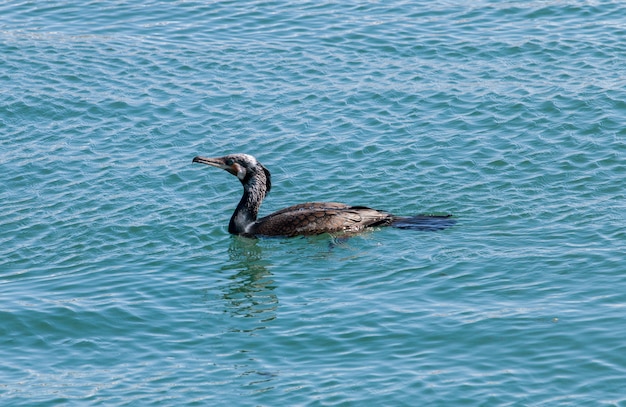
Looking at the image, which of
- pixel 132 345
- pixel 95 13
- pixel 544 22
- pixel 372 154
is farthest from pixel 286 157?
pixel 95 13

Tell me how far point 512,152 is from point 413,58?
211 inches

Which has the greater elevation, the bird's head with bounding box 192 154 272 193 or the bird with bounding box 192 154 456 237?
the bird's head with bounding box 192 154 272 193

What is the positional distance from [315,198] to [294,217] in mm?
1520

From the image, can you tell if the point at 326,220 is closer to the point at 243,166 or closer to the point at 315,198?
the point at 315,198

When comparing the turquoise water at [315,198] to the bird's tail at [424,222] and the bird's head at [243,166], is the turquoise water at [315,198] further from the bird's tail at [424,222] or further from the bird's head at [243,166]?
the bird's head at [243,166]

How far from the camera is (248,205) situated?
17.6 m

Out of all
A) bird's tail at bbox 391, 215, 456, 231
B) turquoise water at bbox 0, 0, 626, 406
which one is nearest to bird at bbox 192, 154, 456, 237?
bird's tail at bbox 391, 215, 456, 231

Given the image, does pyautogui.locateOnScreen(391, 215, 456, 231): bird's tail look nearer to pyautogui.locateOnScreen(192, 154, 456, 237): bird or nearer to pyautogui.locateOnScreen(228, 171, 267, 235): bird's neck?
→ pyautogui.locateOnScreen(192, 154, 456, 237): bird

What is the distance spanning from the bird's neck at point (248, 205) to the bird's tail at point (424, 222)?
229 cm

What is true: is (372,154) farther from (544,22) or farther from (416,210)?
(544,22)

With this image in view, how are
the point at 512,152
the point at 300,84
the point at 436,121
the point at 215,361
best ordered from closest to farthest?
1. the point at 215,361
2. the point at 512,152
3. the point at 436,121
4. the point at 300,84

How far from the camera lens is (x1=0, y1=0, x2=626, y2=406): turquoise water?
41.1 feet

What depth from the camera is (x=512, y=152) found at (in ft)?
63.1

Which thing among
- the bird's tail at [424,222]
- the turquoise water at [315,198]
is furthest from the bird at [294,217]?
the turquoise water at [315,198]
